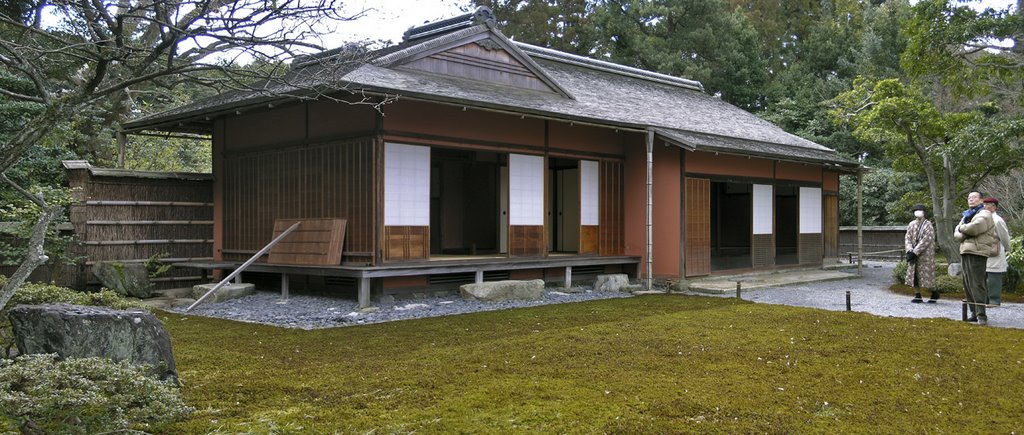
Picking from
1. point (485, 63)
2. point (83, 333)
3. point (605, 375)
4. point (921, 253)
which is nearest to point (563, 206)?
point (485, 63)

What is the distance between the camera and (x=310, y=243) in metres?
10.4

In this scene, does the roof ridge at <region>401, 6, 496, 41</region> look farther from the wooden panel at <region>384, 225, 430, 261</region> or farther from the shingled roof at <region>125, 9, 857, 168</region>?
the wooden panel at <region>384, 225, 430, 261</region>

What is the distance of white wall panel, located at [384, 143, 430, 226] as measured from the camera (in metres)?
9.91

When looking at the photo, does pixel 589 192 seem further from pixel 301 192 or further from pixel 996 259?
pixel 996 259

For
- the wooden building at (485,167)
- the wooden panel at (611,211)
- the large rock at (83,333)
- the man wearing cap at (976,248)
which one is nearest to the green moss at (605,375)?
the man wearing cap at (976,248)

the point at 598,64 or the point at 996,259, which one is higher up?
the point at 598,64

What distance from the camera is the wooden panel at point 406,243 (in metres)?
9.90

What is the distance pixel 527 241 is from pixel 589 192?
169 centimetres

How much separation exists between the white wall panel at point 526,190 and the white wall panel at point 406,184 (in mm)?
1577

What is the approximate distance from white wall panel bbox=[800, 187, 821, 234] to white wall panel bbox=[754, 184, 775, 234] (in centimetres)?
128

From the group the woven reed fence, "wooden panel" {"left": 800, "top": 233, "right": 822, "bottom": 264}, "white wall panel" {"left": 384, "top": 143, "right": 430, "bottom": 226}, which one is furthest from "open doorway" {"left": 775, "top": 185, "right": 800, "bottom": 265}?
the woven reed fence

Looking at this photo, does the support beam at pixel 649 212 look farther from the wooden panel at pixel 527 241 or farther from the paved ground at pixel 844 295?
the wooden panel at pixel 527 241

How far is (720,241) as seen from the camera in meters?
18.3

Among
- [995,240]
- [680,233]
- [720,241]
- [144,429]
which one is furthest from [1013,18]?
→ [144,429]
